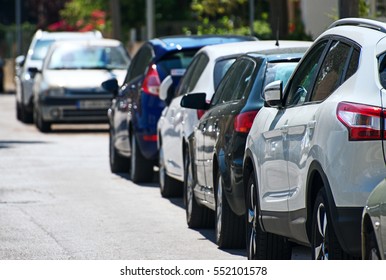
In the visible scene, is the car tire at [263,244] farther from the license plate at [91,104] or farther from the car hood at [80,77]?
the license plate at [91,104]

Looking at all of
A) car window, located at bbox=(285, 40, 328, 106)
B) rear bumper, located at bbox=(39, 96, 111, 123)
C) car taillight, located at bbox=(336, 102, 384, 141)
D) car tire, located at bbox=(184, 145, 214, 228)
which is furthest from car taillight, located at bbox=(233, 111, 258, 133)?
rear bumper, located at bbox=(39, 96, 111, 123)

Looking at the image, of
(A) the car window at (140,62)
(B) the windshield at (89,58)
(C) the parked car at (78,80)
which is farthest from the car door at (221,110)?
(B) the windshield at (89,58)

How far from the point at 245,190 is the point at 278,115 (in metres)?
1.12

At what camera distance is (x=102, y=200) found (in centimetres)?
1487

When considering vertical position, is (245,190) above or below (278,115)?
below

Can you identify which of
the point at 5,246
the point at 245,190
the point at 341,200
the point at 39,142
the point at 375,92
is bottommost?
the point at 39,142

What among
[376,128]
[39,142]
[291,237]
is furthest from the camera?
[39,142]

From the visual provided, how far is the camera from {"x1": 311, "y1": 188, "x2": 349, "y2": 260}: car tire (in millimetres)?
7461

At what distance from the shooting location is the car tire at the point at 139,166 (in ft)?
54.6

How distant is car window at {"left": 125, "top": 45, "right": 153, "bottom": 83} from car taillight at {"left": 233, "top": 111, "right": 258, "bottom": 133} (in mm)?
6427

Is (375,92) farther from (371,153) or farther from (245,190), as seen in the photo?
(245,190)

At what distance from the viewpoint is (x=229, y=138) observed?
35.0 ft

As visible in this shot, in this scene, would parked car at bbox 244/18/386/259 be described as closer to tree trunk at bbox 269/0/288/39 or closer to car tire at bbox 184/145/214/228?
car tire at bbox 184/145/214/228

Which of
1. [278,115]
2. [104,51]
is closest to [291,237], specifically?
[278,115]
